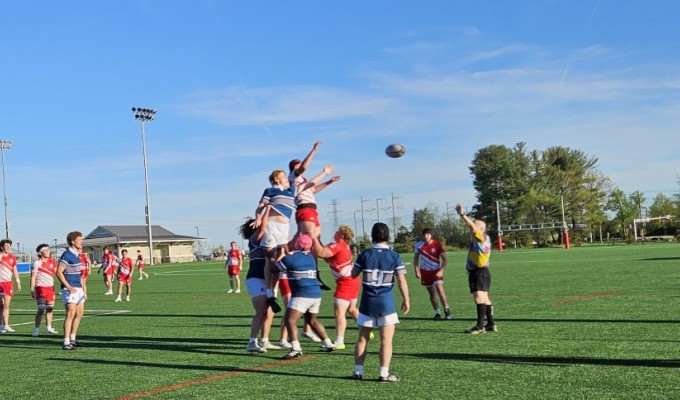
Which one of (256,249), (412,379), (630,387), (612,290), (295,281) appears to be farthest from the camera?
(612,290)

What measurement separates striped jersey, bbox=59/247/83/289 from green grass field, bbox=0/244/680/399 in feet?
3.98

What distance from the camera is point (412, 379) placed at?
25.4ft

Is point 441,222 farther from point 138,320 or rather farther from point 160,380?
point 160,380

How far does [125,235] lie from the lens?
356 feet

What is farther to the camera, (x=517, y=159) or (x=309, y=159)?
(x=517, y=159)

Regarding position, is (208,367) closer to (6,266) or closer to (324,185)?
(324,185)

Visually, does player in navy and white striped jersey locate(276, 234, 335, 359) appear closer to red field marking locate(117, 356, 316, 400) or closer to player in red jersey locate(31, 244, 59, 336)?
red field marking locate(117, 356, 316, 400)

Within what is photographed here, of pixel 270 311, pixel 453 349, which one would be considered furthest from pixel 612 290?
pixel 270 311

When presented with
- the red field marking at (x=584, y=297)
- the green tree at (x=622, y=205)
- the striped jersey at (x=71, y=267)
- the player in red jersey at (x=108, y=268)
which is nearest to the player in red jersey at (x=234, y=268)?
the player in red jersey at (x=108, y=268)

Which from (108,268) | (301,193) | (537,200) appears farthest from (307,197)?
(537,200)

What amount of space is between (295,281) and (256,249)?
1015 mm

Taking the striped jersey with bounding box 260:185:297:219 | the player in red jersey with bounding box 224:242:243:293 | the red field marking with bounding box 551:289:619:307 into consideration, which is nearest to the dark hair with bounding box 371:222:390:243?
the striped jersey with bounding box 260:185:297:219

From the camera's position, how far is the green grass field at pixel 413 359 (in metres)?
7.27

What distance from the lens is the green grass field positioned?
7273mm
